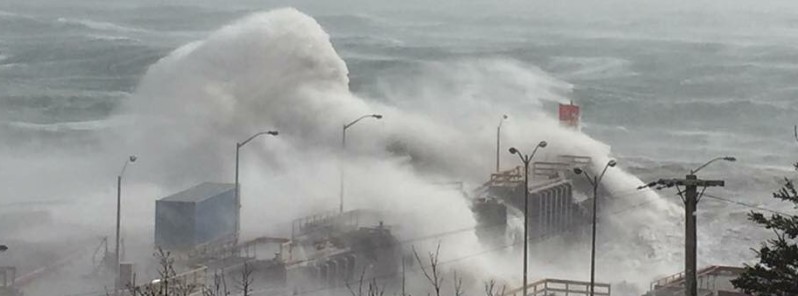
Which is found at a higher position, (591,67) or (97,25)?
(97,25)

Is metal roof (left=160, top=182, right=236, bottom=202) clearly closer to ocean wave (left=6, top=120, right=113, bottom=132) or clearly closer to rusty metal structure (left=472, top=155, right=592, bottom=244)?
rusty metal structure (left=472, top=155, right=592, bottom=244)

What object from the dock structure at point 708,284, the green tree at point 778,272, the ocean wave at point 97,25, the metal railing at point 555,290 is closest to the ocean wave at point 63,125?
the metal railing at point 555,290

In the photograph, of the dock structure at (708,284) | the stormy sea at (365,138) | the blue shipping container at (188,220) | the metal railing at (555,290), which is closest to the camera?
the dock structure at (708,284)

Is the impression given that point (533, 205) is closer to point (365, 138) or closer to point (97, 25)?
point (365, 138)

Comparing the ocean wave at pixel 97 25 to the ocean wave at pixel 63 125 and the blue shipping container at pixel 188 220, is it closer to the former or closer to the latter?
the ocean wave at pixel 63 125

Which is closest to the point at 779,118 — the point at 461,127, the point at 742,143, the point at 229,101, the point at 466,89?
the point at 742,143

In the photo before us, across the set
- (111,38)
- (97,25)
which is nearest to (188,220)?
(111,38)
